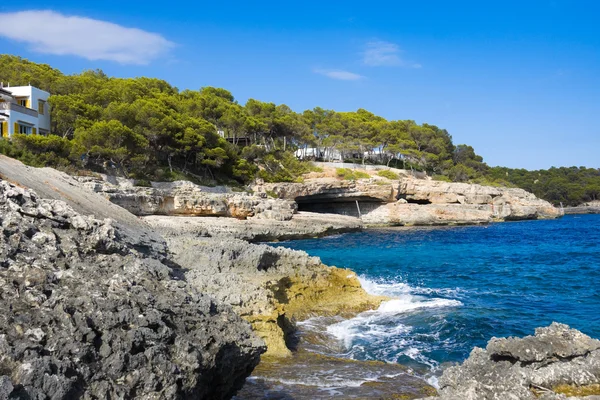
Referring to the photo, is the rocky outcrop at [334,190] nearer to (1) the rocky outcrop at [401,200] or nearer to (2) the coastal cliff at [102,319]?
(1) the rocky outcrop at [401,200]

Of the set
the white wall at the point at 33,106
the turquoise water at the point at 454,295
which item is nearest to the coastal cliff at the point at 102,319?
the turquoise water at the point at 454,295

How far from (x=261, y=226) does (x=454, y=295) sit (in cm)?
2349

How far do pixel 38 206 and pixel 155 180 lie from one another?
38196 millimetres

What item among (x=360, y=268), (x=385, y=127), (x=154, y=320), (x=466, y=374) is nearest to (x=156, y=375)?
(x=154, y=320)

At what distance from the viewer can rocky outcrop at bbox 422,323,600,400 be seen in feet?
16.1

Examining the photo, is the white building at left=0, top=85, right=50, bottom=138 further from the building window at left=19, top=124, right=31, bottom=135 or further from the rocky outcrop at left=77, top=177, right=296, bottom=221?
the rocky outcrop at left=77, top=177, right=296, bottom=221

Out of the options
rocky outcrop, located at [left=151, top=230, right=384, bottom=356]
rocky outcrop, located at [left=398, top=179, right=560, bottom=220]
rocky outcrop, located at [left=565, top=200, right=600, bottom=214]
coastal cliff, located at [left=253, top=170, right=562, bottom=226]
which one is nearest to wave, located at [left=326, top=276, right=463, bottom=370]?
rocky outcrop, located at [left=151, top=230, right=384, bottom=356]

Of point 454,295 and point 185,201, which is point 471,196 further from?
point 454,295

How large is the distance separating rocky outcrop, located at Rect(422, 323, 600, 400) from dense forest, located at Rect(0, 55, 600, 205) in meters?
34.1

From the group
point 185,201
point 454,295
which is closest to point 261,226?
point 185,201

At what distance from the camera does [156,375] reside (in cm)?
437

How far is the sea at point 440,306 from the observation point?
1000cm

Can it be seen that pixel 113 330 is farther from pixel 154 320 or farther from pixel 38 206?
pixel 38 206

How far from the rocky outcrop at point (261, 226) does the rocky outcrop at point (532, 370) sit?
2642 cm
